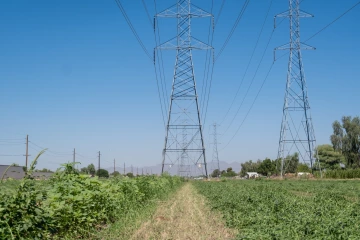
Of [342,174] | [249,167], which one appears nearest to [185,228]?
[342,174]

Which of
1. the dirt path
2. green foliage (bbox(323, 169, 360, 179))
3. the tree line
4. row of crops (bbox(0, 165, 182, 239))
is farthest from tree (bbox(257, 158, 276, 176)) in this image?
the dirt path

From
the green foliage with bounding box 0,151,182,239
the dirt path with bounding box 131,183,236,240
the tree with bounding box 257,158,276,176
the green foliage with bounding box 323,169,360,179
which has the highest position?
the tree with bounding box 257,158,276,176

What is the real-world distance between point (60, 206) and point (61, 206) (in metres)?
0.02

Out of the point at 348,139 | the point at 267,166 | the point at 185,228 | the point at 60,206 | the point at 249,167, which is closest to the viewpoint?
the point at 60,206

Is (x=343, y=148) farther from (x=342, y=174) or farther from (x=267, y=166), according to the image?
(x=342, y=174)

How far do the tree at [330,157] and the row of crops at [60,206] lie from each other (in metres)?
109

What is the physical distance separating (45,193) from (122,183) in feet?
32.1

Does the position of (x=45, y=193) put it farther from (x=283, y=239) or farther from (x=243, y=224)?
(x=243, y=224)

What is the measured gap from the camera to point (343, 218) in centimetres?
1048

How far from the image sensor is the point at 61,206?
8602 mm

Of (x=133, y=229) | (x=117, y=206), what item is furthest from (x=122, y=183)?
(x=133, y=229)

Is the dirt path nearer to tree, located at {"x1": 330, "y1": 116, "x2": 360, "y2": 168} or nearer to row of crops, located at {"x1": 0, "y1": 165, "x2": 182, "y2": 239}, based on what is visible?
row of crops, located at {"x1": 0, "y1": 165, "x2": 182, "y2": 239}

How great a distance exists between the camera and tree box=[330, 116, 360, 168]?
112125 mm

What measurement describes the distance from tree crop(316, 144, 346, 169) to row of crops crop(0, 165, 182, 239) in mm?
109026
